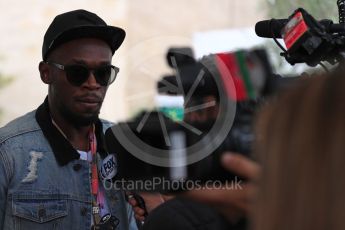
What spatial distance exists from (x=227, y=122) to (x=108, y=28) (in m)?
1.27

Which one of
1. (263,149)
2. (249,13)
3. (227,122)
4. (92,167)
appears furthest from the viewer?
(249,13)

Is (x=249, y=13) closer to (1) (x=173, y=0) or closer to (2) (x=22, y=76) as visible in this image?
(1) (x=173, y=0)

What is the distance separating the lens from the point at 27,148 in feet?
7.26

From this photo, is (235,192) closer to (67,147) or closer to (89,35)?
(67,147)

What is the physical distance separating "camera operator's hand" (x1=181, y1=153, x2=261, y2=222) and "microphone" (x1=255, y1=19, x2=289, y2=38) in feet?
2.04

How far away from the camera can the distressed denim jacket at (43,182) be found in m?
2.11

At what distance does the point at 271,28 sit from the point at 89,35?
88 cm

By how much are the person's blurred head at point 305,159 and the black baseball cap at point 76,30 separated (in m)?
1.49

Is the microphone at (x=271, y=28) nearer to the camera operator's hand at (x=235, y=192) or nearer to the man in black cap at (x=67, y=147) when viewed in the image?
the camera operator's hand at (x=235, y=192)

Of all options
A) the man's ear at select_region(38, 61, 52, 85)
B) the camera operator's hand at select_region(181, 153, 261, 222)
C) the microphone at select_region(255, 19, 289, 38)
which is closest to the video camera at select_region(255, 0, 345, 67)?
the microphone at select_region(255, 19, 289, 38)

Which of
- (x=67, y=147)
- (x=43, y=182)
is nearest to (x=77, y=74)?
(x=67, y=147)

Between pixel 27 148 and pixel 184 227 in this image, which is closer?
pixel 184 227

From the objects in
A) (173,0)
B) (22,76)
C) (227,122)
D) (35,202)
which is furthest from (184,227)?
(173,0)

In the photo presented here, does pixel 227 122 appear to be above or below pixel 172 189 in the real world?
above
